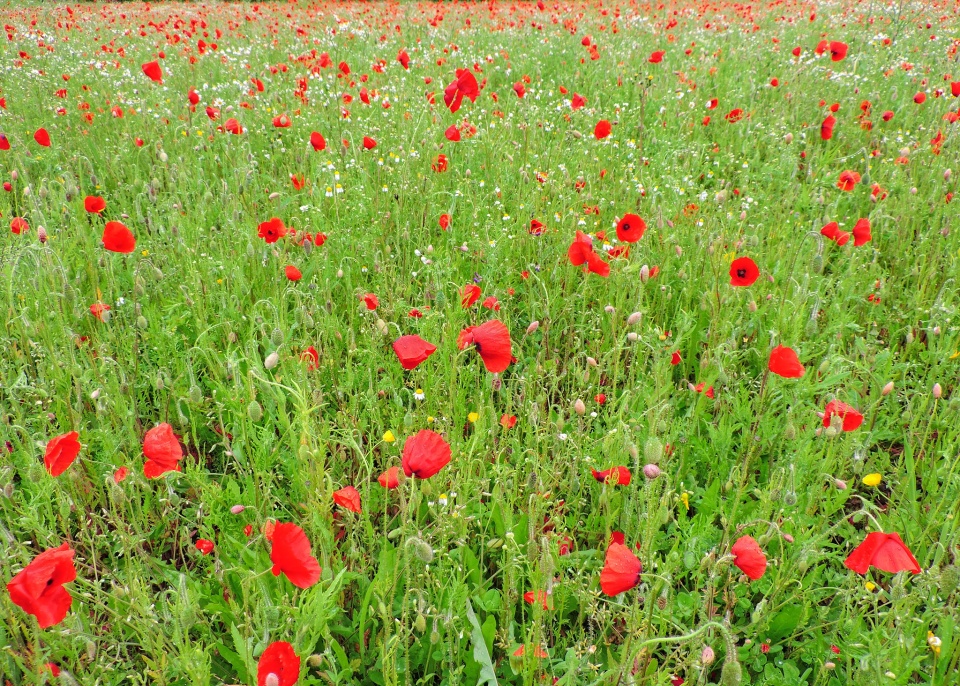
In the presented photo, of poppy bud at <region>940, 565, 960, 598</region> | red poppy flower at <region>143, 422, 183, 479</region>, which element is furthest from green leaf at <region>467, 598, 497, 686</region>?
poppy bud at <region>940, 565, 960, 598</region>

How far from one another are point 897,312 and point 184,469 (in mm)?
3250

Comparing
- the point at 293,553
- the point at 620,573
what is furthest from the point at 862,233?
the point at 293,553

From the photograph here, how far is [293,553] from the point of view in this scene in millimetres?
1330

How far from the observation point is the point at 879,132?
5.10 m

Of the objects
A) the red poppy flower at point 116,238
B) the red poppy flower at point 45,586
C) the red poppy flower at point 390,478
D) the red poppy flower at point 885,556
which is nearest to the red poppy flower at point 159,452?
the red poppy flower at point 45,586

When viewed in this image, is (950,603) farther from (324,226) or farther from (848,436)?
(324,226)

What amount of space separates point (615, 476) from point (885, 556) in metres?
0.64

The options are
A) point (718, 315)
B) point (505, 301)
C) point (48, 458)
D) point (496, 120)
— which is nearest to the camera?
point (48, 458)

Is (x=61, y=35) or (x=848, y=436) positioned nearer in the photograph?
(x=848, y=436)

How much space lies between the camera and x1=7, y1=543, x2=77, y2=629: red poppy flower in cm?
127

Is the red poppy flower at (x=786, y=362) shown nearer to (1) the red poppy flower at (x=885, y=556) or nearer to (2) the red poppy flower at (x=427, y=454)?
(1) the red poppy flower at (x=885, y=556)

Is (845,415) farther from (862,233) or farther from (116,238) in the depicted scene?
(116,238)

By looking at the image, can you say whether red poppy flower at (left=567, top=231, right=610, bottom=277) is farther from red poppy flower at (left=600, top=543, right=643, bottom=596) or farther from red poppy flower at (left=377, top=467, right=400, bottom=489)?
red poppy flower at (left=600, top=543, right=643, bottom=596)

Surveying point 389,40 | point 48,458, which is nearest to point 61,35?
point 389,40
